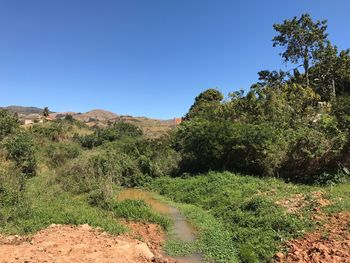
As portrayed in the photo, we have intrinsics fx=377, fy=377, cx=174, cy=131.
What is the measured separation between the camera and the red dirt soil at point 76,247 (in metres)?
7.68

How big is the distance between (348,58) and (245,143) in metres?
17.0

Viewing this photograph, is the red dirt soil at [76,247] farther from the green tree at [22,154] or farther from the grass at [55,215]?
the green tree at [22,154]

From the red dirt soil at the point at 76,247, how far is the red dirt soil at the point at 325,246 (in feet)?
9.36

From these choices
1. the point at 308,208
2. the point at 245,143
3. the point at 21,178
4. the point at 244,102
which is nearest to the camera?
the point at 308,208

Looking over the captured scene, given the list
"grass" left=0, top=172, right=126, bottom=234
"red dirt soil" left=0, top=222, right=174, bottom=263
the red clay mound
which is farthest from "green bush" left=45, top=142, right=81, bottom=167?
the red clay mound

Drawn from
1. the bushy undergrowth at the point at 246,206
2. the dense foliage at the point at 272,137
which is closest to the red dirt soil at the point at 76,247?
the bushy undergrowth at the point at 246,206

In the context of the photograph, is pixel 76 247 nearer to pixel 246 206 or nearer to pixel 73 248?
pixel 73 248

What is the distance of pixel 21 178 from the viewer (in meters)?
14.1

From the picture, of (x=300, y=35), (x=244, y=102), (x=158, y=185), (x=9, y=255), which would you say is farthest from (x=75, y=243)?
(x=300, y=35)

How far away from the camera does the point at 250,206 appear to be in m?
12.4

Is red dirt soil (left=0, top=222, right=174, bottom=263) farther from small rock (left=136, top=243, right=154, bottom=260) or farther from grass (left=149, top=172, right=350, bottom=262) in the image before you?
grass (left=149, top=172, right=350, bottom=262)

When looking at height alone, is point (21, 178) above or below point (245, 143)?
below

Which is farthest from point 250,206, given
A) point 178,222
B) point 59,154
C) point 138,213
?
point 59,154

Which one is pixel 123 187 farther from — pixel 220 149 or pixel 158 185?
pixel 220 149
